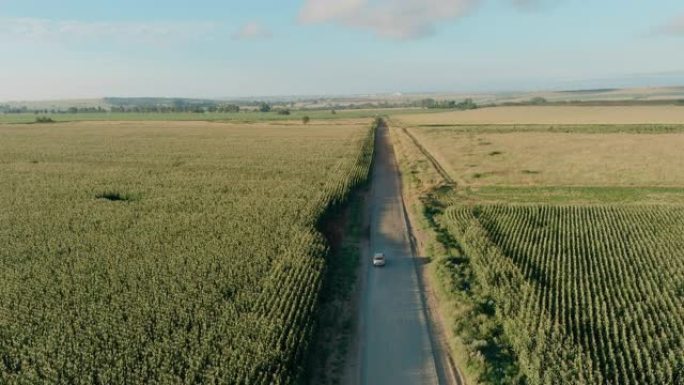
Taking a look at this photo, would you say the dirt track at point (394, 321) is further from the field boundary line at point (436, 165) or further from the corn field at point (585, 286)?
the field boundary line at point (436, 165)

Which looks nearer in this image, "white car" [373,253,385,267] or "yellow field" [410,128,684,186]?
"white car" [373,253,385,267]

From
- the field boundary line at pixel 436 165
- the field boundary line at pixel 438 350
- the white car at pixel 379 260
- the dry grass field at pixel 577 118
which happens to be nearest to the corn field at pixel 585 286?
the field boundary line at pixel 438 350

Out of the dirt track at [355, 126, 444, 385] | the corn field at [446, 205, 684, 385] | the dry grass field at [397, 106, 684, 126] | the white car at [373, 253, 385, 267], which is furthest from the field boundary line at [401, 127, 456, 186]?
the dry grass field at [397, 106, 684, 126]

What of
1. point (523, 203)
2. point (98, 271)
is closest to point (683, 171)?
point (523, 203)

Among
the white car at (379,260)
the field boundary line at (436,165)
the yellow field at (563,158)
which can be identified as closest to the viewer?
the white car at (379,260)

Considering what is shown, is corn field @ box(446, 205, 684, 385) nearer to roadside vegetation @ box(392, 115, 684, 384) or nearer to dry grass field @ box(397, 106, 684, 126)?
roadside vegetation @ box(392, 115, 684, 384)

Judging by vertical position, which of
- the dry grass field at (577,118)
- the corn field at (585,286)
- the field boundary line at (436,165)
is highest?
the dry grass field at (577,118)

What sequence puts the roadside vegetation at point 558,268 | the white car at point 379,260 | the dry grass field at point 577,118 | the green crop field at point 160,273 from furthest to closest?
1. the dry grass field at point 577,118
2. the white car at point 379,260
3. the roadside vegetation at point 558,268
4. the green crop field at point 160,273

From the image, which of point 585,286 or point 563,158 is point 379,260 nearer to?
point 585,286
